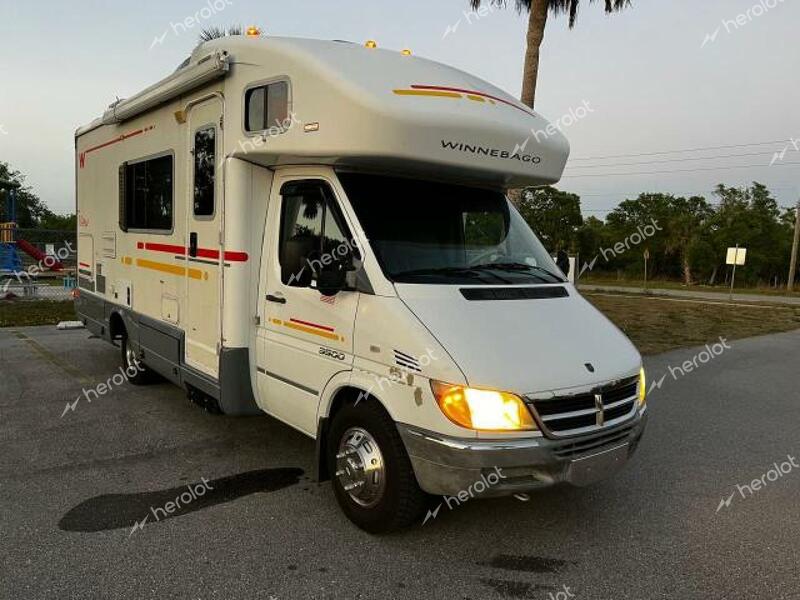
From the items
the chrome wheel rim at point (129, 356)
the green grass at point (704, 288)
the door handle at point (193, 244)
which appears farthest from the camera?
the green grass at point (704, 288)

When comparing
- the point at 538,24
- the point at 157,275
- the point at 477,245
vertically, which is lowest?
the point at 157,275

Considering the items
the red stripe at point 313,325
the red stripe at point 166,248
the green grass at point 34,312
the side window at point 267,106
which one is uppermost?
the side window at point 267,106

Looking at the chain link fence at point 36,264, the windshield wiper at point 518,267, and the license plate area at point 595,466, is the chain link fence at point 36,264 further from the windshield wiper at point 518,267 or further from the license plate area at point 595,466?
the license plate area at point 595,466

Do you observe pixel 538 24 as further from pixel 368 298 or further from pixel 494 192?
pixel 368 298

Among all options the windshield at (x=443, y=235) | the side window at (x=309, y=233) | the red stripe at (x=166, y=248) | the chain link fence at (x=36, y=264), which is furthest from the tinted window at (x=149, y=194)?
the chain link fence at (x=36, y=264)

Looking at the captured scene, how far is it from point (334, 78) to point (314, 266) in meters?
1.21

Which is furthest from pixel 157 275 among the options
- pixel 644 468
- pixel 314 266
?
pixel 644 468

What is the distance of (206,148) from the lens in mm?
5062

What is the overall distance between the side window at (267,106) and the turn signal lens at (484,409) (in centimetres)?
223

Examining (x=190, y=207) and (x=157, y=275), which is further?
(x=157, y=275)

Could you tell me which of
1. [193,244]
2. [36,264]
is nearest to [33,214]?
[36,264]

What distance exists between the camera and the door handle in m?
5.22

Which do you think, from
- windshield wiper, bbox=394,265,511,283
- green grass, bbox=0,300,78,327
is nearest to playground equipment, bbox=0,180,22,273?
green grass, bbox=0,300,78,327

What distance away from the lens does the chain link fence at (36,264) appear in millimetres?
16705
